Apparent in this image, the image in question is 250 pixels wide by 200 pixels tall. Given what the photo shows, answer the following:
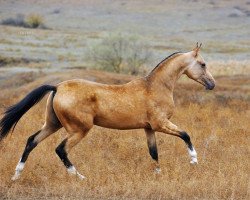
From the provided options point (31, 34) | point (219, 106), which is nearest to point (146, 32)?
point (31, 34)

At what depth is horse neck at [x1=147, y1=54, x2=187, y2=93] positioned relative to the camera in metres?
9.88

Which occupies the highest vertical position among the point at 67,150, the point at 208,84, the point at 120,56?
the point at 208,84

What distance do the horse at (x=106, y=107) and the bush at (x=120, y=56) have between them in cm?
2460

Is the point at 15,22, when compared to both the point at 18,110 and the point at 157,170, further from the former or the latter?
the point at 157,170

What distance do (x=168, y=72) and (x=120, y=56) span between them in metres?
25.9

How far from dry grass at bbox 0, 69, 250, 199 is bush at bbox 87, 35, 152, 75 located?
65.4 ft

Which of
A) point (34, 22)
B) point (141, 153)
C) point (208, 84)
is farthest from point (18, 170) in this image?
point (34, 22)

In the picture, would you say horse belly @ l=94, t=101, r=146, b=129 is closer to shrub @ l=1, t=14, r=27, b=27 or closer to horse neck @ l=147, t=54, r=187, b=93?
horse neck @ l=147, t=54, r=187, b=93

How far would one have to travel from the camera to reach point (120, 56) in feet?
117

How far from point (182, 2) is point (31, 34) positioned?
42839 millimetres

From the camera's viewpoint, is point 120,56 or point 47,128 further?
point 120,56

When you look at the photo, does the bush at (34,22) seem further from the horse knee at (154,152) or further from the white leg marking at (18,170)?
the white leg marking at (18,170)

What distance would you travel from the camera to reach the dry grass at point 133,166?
8.29 m

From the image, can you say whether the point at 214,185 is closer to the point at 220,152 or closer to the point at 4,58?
the point at 220,152
